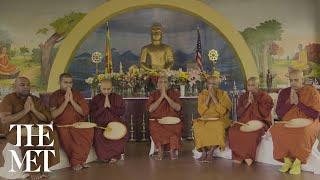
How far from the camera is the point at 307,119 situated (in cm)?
520

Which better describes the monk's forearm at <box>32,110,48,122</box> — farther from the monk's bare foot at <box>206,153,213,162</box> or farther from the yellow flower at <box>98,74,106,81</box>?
the yellow flower at <box>98,74,106,81</box>

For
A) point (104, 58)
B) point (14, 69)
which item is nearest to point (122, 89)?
point (104, 58)

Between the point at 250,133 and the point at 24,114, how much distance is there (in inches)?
128

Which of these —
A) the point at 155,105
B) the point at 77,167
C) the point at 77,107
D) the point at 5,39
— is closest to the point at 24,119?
the point at 77,107

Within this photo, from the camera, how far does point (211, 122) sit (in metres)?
6.17

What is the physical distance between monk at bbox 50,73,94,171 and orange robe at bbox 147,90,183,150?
110 cm

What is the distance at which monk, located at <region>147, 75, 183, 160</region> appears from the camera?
6.41 m

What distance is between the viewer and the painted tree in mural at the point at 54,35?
9.38 m

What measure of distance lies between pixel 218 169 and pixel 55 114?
249 centimetres

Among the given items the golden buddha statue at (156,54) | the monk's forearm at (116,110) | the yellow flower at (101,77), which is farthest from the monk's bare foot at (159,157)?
the golden buddha statue at (156,54)

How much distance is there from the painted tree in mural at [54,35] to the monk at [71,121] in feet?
12.2

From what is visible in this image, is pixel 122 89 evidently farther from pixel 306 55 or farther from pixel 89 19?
pixel 306 55

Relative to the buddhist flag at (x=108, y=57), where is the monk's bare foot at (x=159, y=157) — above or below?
below

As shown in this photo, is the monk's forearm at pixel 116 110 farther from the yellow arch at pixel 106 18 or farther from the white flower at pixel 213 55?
the white flower at pixel 213 55
